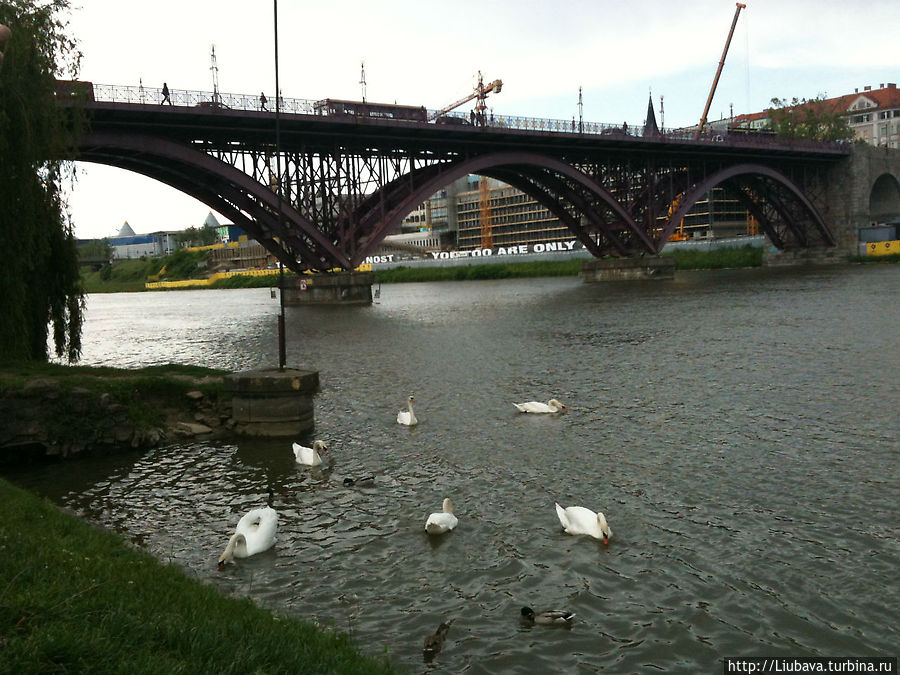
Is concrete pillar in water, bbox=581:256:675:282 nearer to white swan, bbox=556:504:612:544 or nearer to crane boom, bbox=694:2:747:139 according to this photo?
crane boom, bbox=694:2:747:139

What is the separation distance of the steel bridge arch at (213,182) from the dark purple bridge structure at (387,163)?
0.11 metres

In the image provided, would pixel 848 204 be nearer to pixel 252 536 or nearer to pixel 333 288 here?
pixel 333 288

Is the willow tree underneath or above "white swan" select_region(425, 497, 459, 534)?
above

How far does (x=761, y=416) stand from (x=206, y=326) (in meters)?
43.1

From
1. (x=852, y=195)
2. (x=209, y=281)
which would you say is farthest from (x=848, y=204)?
(x=209, y=281)

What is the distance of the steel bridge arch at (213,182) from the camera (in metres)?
49.4

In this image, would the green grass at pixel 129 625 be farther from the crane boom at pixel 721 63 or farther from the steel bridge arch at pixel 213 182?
the crane boom at pixel 721 63

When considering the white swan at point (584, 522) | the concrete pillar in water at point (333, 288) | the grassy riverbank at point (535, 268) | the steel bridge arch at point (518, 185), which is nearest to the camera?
the white swan at point (584, 522)

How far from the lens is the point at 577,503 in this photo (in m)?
11.5

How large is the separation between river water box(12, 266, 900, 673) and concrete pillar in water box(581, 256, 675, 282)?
56.7 meters

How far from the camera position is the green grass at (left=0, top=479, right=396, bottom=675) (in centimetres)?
497

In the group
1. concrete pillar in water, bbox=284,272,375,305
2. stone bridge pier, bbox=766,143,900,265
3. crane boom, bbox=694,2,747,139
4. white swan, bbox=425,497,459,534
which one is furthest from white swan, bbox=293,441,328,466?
crane boom, bbox=694,2,747,139

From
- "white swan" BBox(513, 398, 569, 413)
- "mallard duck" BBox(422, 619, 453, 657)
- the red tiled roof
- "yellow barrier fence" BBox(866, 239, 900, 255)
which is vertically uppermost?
the red tiled roof

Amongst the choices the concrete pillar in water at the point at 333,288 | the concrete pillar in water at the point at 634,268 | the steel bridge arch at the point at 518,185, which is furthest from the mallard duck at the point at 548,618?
the concrete pillar in water at the point at 634,268
